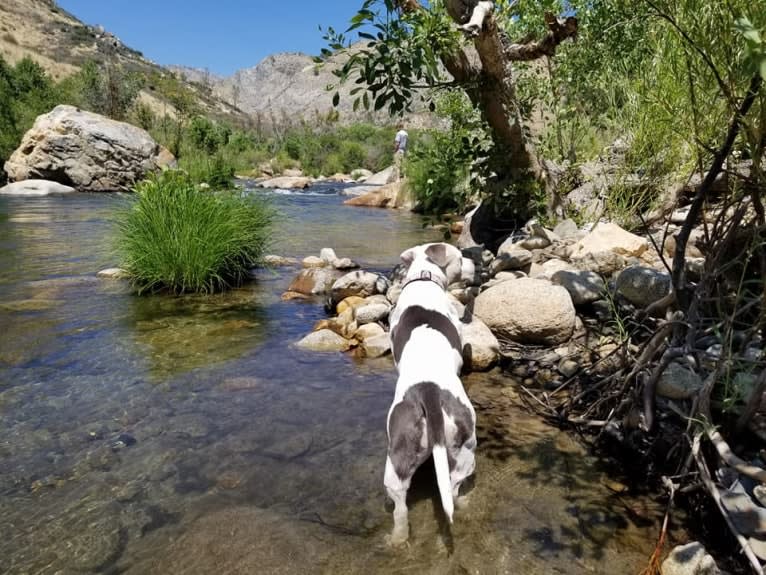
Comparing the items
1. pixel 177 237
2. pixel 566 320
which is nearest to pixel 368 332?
pixel 566 320

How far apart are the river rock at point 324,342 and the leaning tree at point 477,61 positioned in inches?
93.9

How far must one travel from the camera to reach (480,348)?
15.0 feet

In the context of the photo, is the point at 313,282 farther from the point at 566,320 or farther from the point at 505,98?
the point at 566,320

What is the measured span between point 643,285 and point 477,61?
4.10m

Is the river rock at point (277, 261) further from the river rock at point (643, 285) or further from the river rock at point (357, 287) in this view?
the river rock at point (643, 285)

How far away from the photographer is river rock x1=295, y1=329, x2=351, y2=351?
520 centimetres

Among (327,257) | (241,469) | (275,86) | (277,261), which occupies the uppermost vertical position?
(275,86)

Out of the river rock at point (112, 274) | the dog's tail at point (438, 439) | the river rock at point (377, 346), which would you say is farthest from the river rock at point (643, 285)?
the river rock at point (112, 274)

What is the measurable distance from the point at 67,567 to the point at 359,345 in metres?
3.24

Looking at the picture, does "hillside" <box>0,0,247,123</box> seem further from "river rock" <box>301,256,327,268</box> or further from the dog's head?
the dog's head

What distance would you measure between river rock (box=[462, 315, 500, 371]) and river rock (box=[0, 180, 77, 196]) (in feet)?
69.4

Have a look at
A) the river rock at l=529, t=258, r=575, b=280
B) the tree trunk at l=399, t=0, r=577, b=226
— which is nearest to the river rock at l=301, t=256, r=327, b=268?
the tree trunk at l=399, t=0, r=577, b=226

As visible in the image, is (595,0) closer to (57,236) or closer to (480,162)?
(480,162)

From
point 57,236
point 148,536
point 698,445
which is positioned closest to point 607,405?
point 698,445
